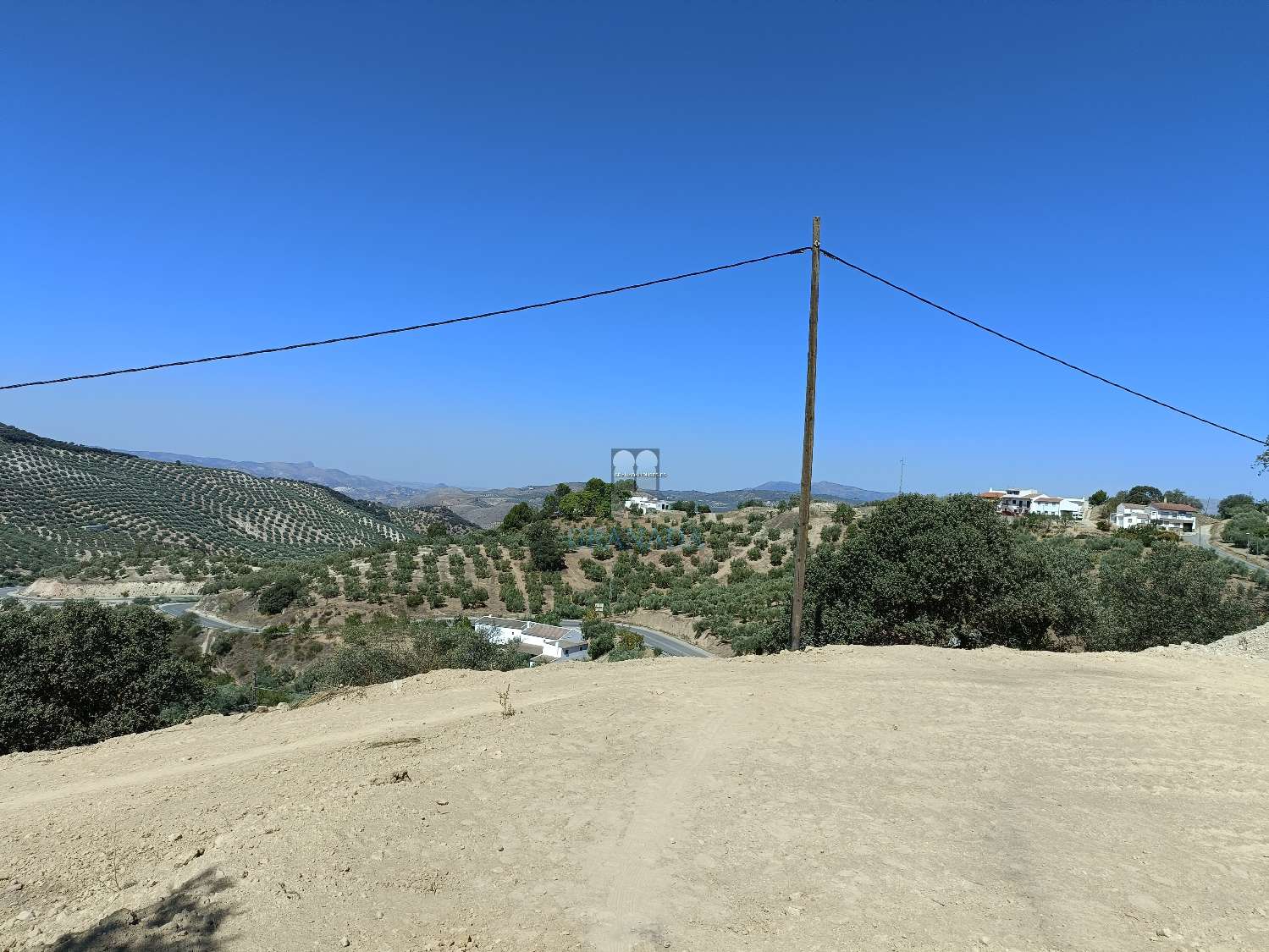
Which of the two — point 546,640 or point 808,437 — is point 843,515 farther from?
point 808,437

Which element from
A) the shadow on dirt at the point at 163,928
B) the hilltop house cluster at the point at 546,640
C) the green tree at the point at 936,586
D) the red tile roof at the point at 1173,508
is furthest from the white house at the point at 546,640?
the red tile roof at the point at 1173,508

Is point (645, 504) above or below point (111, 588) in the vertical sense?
above

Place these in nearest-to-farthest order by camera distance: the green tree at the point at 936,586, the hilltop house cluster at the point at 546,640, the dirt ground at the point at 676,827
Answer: the dirt ground at the point at 676,827, the green tree at the point at 936,586, the hilltop house cluster at the point at 546,640

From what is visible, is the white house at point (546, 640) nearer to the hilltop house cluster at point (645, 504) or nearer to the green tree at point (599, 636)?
the green tree at point (599, 636)

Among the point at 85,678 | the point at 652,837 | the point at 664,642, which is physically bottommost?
the point at 664,642

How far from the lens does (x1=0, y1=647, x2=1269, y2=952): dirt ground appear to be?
4.33 m

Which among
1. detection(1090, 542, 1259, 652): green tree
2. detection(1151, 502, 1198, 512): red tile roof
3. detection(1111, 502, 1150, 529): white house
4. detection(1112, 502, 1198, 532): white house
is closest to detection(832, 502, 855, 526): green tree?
detection(1090, 542, 1259, 652): green tree

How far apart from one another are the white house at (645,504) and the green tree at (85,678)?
55275mm

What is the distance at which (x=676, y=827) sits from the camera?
575 centimetres

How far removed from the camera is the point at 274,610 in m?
42.3

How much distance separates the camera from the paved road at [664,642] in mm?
33219

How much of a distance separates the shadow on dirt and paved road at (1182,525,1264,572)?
119 feet

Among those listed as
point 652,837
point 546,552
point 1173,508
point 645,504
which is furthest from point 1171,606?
point 1173,508

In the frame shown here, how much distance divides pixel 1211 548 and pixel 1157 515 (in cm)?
4151
